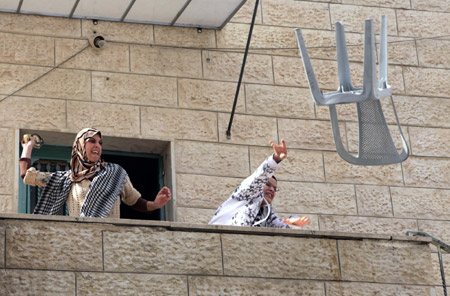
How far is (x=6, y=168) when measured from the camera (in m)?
11.9

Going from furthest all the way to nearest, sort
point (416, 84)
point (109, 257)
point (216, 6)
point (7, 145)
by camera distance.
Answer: point (416, 84) < point (216, 6) < point (7, 145) < point (109, 257)

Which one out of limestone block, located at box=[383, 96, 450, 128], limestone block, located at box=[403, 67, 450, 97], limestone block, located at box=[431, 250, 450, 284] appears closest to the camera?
limestone block, located at box=[431, 250, 450, 284]

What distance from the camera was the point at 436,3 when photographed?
14.8 m

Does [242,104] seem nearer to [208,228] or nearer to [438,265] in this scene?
[438,265]

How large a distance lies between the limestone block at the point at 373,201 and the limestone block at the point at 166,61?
2.43 metres

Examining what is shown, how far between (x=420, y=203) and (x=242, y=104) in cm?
251

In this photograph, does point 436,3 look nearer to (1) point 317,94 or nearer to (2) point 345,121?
(2) point 345,121

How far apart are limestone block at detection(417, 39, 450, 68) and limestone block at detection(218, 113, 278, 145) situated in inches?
94.1

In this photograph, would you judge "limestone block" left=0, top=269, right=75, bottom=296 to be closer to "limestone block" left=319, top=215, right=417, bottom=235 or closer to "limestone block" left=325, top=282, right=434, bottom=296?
"limestone block" left=325, top=282, right=434, bottom=296

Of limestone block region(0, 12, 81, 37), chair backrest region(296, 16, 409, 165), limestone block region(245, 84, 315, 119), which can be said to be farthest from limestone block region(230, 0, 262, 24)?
chair backrest region(296, 16, 409, 165)

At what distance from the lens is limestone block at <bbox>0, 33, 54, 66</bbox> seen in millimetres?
12438

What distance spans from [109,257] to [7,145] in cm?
330

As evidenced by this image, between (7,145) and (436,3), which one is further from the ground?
(436,3)

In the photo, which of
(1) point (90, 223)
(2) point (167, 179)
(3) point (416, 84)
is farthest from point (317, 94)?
(3) point (416, 84)
